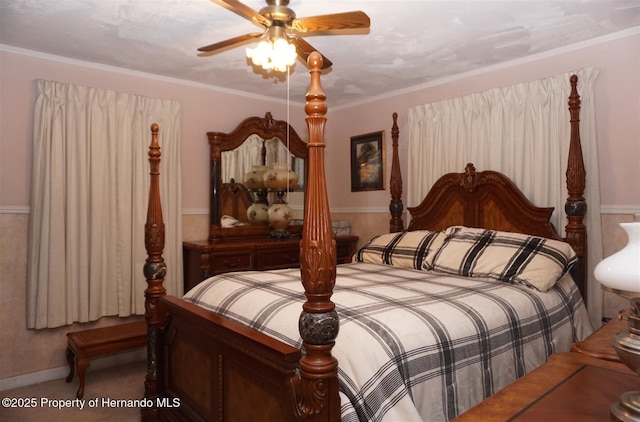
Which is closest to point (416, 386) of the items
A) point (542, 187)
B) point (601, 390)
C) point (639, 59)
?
point (601, 390)

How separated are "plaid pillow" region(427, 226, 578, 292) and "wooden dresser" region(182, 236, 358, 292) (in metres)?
1.51

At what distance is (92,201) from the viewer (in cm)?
333

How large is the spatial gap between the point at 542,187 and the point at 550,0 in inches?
52.4

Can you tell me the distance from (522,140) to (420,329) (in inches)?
87.3

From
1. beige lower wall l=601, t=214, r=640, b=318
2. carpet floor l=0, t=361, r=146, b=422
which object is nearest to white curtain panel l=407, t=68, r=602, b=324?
beige lower wall l=601, t=214, r=640, b=318

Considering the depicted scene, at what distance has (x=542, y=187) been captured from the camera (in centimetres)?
319

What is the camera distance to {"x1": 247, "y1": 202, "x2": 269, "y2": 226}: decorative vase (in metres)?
4.24

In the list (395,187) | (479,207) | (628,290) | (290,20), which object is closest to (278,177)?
(395,187)

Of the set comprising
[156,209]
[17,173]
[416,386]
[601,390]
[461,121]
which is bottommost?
[416,386]

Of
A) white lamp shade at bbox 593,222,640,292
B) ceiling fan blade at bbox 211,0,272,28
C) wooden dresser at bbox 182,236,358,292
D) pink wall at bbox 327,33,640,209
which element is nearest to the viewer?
white lamp shade at bbox 593,222,640,292

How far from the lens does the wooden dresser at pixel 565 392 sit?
1.04 meters

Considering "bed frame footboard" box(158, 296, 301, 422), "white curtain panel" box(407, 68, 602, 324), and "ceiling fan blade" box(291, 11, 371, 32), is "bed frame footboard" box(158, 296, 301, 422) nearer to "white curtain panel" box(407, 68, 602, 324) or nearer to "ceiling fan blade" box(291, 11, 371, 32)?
"ceiling fan blade" box(291, 11, 371, 32)

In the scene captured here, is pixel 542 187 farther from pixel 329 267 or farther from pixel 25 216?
pixel 25 216

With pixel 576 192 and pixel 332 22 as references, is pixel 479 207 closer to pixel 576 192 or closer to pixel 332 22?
pixel 576 192
